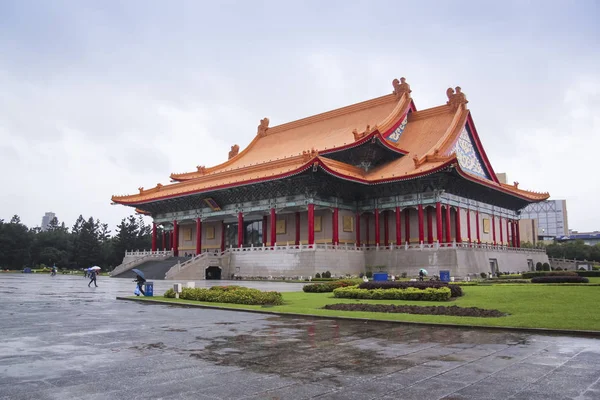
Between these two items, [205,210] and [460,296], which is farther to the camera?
[205,210]

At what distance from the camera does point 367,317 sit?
12656mm

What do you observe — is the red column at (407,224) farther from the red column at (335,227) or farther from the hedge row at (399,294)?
the hedge row at (399,294)

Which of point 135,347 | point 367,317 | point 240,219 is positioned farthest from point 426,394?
point 240,219

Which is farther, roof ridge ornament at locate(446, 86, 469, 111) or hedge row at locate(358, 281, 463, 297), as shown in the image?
roof ridge ornament at locate(446, 86, 469, 111)

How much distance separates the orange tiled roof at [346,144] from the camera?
3891 centimetres

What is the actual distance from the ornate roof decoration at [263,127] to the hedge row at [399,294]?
40.4 metres

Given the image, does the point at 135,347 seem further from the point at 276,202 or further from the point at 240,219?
the point at 240,219

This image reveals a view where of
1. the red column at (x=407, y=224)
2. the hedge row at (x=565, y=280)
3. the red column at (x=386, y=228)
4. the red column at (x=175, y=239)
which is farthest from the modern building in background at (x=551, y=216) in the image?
the hedge row at (x=565, y=280)

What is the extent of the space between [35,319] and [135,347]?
5697 mm

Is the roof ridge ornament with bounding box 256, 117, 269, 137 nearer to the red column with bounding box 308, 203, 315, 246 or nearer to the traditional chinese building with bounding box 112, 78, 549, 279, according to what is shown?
the traditional chinese building with bounding box 112, 78, 549, 279

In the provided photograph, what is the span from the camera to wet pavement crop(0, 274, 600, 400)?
5680 mm

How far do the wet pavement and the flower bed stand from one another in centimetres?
216

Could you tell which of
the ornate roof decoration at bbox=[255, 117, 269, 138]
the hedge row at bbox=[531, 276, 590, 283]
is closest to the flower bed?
the hedge row at bbox=[531, 276, 590, 283]

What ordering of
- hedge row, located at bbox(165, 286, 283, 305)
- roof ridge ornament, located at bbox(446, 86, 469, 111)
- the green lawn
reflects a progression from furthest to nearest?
roof ridge ornament, located at bbox(446, 86, 469, 111) → hedge row, located at bbox(165, 286, 283, 305) → the green lawn
